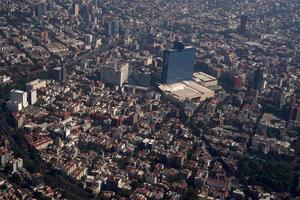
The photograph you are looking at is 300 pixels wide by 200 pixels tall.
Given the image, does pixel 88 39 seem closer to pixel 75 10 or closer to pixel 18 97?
pixel 75 10

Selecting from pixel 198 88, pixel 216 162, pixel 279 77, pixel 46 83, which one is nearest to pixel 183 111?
pixel 198 88

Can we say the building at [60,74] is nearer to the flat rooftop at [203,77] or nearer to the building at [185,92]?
the building at [185,92]

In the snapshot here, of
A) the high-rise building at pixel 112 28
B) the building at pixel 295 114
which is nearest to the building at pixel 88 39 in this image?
the high-rise building at pixel 112 28

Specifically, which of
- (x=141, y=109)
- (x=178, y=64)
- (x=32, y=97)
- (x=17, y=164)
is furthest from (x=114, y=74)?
(x=17, y=164)

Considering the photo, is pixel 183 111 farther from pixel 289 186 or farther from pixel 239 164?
pixel 289 186

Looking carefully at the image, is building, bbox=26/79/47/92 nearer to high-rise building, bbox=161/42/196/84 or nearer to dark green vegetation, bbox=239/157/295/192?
high-rise building, bbox=161/42/196/84

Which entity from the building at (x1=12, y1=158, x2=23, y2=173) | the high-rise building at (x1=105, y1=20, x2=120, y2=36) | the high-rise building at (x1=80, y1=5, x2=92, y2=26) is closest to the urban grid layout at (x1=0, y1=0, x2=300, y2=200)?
the building at (x1=12, y1=158, x2=23, y2=173)

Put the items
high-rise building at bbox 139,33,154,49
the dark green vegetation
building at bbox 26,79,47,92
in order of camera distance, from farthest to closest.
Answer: high-rise building at bbox 139,33,154,49, building at bbox 26,79,47,92, the dark green vegetation
